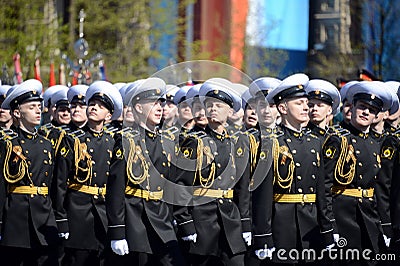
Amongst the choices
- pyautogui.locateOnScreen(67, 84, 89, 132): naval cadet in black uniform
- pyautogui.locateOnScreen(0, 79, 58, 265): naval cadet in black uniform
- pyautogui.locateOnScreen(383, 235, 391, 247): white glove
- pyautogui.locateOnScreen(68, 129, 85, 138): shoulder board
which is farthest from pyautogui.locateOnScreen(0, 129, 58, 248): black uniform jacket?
pyautogui.locateOnScreen(383, 235, 391, 247): white glove

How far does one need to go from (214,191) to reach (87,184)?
5.16ft

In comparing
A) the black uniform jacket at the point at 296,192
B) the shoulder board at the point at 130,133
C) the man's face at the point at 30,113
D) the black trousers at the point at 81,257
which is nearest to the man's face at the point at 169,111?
the man's face at the point at 30,113

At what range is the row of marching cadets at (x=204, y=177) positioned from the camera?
9516mm

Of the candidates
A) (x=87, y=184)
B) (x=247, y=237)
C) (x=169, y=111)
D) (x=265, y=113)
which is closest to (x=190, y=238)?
(x=247, y=237)

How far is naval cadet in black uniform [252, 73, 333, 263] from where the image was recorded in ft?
31.2

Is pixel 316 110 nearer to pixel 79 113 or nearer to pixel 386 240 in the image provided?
pixel 386 240

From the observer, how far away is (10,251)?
34.4 feet

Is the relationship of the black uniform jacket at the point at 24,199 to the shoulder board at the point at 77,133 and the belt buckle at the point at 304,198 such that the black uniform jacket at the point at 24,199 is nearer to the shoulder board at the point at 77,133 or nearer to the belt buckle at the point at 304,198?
the shoulder board at the point at 77,133

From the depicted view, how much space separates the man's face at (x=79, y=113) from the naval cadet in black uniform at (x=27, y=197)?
2.65 ft

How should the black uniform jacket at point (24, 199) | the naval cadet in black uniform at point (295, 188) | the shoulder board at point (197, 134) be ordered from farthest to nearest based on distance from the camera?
1. the black uniform jacket at point (24, 199)
2. the shoulder board at point (197, 134)
3. the naval cadet in black uniform at point (295, 188)

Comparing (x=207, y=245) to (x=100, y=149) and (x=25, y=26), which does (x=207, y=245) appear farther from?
(x=25, y=26)

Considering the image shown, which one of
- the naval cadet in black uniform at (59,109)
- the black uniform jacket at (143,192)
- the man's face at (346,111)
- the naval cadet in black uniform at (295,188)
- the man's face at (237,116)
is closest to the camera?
the black uniform jacket at (143,192)

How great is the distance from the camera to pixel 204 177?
969cm

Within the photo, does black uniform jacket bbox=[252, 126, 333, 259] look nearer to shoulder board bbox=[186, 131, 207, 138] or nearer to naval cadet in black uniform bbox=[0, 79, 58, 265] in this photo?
shoulder board bbox=[186, 131, 207, 138]
